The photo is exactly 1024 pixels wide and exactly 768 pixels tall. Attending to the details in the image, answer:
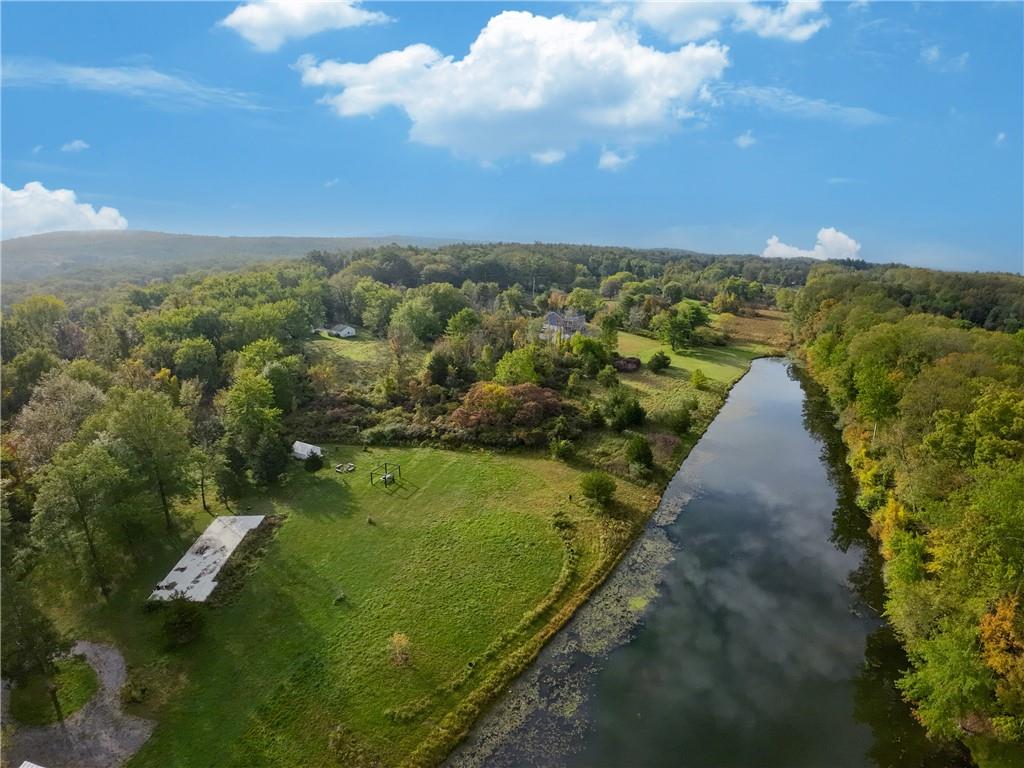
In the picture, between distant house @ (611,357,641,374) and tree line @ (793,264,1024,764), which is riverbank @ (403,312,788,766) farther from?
tree line @ (793,264,1024,764)

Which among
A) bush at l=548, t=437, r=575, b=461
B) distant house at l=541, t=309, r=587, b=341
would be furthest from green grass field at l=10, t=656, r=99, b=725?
distant house at l=541, t=309, r=587, b=341

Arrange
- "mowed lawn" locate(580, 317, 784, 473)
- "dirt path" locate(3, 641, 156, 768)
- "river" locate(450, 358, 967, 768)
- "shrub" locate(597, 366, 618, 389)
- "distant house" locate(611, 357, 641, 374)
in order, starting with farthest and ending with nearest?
"distant house" locate(611, 357, 641, 374)
"shrub" locate(597, 366, 618, 389)
"mowed lawn" locate(580, 317, 784, 473)
"river" locate(450, 358, 967, 768)
"dirt path" locate(3, 641, 156, 768)

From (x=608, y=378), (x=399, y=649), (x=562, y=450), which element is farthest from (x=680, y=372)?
(x=399, y=649)

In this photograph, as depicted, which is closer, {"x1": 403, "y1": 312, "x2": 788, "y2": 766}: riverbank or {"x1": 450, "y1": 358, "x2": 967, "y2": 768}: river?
{"x1": 450, "y1": 358, "x2": 967, "y2": 768}: river

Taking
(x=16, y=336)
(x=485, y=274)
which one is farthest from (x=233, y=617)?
(x=485, y=274)

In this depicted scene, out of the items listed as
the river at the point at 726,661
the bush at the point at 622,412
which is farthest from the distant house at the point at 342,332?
the river at the point at 726,661

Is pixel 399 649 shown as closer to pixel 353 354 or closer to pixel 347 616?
pixel 347 616

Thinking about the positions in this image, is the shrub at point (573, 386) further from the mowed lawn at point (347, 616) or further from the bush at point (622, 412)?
the mowed lawn at point (347, 616)

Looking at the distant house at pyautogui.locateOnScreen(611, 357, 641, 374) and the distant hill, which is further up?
the distant hill
